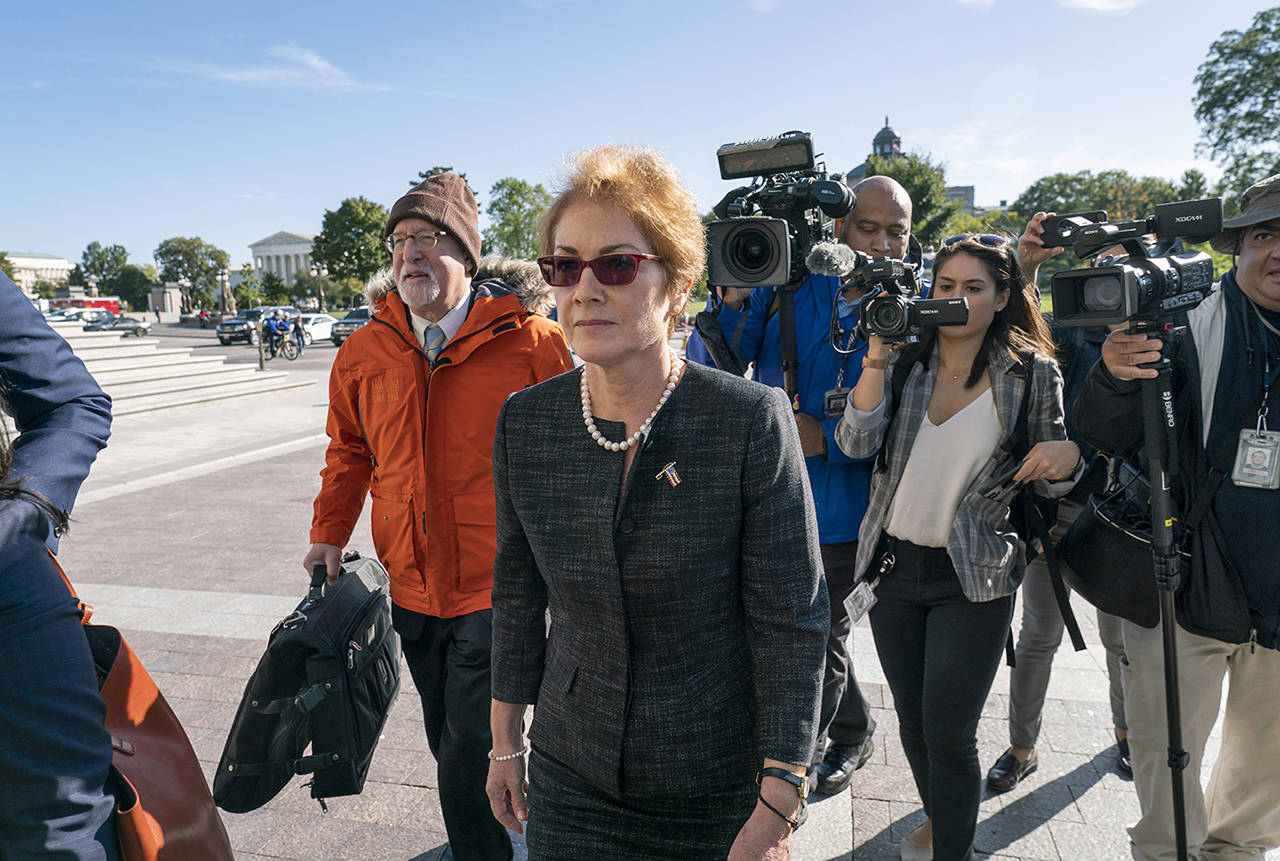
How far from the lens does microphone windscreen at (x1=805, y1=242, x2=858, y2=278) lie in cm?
253

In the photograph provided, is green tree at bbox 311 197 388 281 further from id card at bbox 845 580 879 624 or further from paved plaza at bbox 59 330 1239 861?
id card at bbox 845 580 879 624

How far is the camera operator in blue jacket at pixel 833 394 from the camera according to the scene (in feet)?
9.48

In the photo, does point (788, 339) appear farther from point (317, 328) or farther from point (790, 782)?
point (317, 328)

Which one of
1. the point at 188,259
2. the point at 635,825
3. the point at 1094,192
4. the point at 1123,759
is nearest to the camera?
the point at 635,825

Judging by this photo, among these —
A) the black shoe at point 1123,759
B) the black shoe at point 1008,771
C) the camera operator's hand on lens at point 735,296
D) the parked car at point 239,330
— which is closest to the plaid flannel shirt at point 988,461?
the camera operator's hand on lens at point 735,296

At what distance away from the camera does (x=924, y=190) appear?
59719 mm

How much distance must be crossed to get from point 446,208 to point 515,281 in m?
0.42

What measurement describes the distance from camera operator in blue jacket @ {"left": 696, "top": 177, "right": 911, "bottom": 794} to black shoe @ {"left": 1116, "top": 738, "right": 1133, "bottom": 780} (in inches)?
36.9

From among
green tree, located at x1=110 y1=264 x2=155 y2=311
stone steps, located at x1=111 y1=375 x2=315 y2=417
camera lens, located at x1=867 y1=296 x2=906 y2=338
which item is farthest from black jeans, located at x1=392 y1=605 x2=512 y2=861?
green tree, located at x1=110 y1=264 x2=155 y2=311

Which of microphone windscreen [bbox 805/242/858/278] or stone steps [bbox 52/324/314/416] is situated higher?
microphone windscreen [bbox 805/242/858/278]

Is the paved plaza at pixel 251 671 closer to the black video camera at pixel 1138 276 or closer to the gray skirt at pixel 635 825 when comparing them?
the gray skirt at pixel 635 825

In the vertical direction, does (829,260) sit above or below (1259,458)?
above

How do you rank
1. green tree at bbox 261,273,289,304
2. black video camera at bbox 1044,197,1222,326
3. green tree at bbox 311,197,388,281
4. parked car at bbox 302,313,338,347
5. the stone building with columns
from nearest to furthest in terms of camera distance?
black video camera at bbox 1044,197,1222,326, parked car at bbox 302,313,338,347, green tree at bbox 261,273,289,304, green tree at bbox 311,197,388,281, the stone building with columns

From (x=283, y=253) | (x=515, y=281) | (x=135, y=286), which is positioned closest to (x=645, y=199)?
(x=515, y=281)
